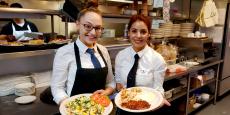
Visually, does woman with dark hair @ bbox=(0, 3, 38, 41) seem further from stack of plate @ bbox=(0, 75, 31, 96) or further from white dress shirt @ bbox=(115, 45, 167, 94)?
white dress shirt @ bbox=(115, 45, 167, 94)

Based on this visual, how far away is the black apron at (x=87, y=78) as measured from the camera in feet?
4.66

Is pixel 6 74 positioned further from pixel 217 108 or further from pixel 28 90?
pixel 217 108

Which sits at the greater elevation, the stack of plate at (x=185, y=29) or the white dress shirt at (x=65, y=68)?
the stack of plate at (x=185, y=29)

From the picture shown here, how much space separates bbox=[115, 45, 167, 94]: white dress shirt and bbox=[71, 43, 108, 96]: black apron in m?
0.23

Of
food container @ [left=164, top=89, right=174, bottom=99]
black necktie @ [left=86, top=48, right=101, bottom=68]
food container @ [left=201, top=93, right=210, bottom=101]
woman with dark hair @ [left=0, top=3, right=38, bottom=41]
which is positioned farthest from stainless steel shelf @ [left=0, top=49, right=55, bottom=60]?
food container @ [left=201, top=93, right=210, bottom=101]

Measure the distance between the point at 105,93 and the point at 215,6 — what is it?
314 cm

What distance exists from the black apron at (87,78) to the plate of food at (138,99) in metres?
0.18

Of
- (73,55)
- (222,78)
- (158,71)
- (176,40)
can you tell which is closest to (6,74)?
(73,55)

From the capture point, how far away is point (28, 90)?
1856 mm

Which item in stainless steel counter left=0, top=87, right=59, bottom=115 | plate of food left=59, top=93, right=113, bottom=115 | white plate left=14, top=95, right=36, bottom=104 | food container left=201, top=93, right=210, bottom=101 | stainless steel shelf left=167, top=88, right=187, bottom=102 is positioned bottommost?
food container left=201, top=93, right=210, bottom=101

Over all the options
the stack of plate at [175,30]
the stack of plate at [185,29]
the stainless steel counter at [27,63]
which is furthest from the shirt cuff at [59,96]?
the stack of plate at [185,29]

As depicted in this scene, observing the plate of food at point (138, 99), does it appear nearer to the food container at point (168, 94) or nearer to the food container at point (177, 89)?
the food container at point (168, 94)

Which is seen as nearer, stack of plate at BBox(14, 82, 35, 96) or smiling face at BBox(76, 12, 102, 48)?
smiling face at BBox(76, 12, 102, 48)

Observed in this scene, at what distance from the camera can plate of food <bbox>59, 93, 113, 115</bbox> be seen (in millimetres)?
1271
